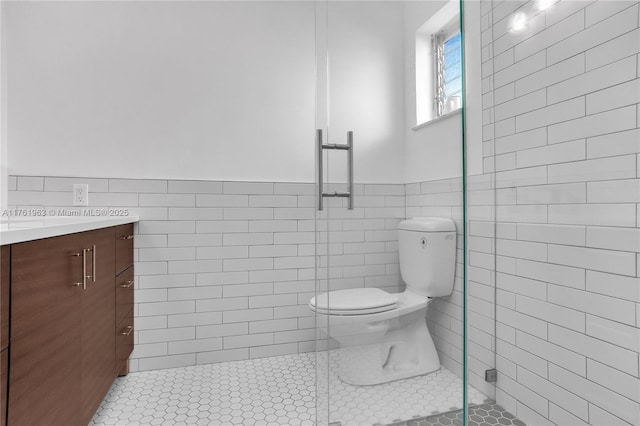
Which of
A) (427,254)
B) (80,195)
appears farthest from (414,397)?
(80,195)

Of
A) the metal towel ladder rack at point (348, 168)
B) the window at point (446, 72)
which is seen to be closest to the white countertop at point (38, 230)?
the metal towel ladder rack at point (348, 168)

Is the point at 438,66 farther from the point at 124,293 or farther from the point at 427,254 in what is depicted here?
the point at 124,293

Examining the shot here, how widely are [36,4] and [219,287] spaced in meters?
1.89

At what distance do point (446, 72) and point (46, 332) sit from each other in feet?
4.58

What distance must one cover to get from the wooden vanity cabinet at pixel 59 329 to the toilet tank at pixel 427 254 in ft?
3.40

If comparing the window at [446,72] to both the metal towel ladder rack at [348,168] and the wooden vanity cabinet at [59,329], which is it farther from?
the wooden vanity cabinet at [59,329]

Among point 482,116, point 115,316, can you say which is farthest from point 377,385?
point 115,316

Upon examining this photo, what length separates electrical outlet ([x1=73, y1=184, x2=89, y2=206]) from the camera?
219cm

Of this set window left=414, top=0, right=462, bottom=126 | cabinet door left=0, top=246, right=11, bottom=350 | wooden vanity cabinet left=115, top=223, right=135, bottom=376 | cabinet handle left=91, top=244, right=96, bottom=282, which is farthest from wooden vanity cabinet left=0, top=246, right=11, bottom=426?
window left=414, top=0, right=462, bottom=126

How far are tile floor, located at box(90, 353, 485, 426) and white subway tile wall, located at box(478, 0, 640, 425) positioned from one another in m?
0.16

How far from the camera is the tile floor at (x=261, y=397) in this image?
1.19 meters

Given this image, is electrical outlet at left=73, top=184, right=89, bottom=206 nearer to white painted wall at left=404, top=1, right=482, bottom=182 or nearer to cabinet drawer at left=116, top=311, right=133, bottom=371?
cabinet drawer at left=116, top=311, right=133, bottom=371

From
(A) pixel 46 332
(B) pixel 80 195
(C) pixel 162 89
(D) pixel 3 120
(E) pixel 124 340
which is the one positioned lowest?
(E) pixel 124 340

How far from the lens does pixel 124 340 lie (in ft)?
6.66
